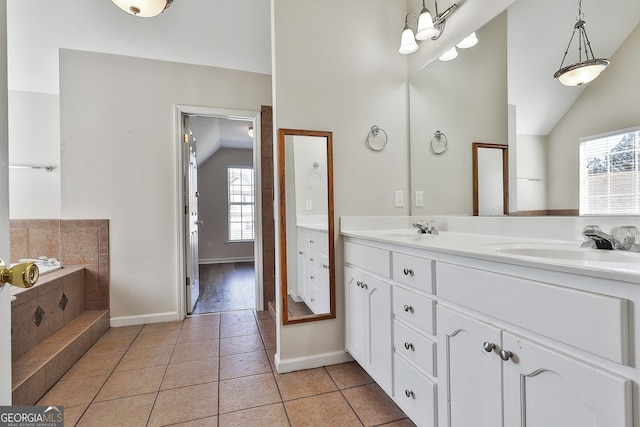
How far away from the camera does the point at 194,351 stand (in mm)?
2156

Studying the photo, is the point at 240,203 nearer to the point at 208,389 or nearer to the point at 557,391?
the point at 208,389

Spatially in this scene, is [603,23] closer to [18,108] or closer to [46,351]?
[46,351]

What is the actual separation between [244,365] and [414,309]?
4.27 feet

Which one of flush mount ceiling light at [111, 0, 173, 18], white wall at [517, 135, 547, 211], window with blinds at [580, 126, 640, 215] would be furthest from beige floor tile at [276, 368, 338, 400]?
flush mount ceiling light at [111, 0, 173, 18]

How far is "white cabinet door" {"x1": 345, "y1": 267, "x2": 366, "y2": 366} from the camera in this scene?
170 cm

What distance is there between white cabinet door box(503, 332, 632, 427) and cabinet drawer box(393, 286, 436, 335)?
1.05 feet

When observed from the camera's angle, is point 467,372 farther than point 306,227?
No

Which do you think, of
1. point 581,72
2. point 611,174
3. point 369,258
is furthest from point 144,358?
point 581,72

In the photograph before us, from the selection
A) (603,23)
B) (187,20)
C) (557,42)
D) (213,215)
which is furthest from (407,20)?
(213,215)

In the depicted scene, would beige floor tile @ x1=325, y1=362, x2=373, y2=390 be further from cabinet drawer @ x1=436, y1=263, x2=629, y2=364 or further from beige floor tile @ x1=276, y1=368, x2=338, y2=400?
cabinet drawer @ x1=436, y1=263, x2=629, y2=364

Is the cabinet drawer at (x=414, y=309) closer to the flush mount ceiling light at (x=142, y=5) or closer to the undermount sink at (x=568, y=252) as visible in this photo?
the undermount sink at (x=568, y=252)

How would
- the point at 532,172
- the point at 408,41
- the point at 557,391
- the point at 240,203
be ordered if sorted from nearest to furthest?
the point at 557,391, the point at 532,172, the point at 408,41, the point at 240,203

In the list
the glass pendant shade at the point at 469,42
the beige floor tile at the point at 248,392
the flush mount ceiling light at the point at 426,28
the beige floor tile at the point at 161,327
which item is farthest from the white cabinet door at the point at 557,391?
the beige floor tile at the point at 161,327

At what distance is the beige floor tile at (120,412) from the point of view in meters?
1.43
